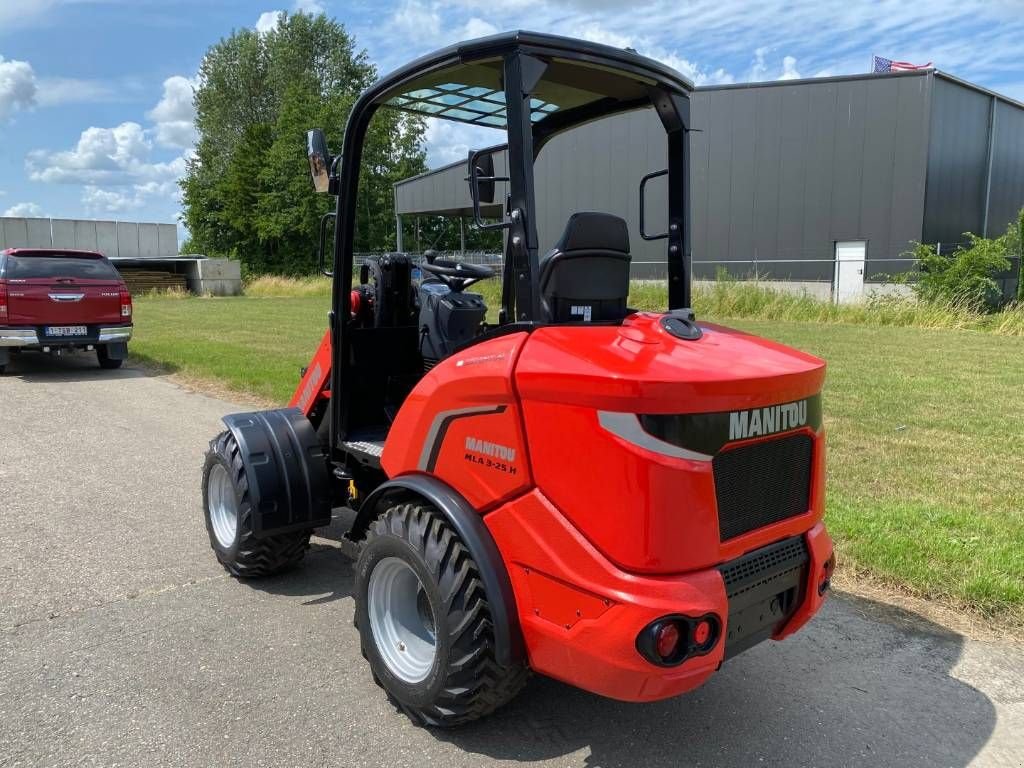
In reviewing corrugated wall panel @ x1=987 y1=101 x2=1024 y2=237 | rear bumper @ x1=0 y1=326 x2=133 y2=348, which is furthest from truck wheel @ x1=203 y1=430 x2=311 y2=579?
corrugated wall panel @ x1=987 y1=101 x2=1024 y2=237

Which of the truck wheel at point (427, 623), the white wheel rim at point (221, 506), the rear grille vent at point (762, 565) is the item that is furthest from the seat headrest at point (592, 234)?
the white wheel rim at point (221, 506)

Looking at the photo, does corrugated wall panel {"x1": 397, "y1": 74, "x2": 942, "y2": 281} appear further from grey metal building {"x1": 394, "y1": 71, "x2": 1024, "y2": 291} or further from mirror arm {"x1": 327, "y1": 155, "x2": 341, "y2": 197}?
mirror arm {"x1": 327, "y1": 155, "x2": 341, "y2": 197}

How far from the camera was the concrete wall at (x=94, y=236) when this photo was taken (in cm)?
3722

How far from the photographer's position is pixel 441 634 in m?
2.65

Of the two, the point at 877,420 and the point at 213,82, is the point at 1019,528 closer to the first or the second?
the point at 877,420

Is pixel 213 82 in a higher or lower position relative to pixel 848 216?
higher

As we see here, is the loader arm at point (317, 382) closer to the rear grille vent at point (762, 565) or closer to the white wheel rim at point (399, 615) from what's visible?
the white wheel rim at point (399, 615)

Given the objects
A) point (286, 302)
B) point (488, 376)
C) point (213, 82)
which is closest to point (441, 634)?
point (488, 376)

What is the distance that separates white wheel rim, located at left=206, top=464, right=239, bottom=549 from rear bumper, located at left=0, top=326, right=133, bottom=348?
8304 millimetres

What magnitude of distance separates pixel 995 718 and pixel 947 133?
957 inches

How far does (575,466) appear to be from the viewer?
2359 mm

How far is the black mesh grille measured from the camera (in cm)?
249

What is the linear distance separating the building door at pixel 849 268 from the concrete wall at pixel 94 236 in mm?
29549

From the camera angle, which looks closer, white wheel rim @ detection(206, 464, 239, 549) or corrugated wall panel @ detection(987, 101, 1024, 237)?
white wheel rim @ detection(206, 464, 239, 549)
